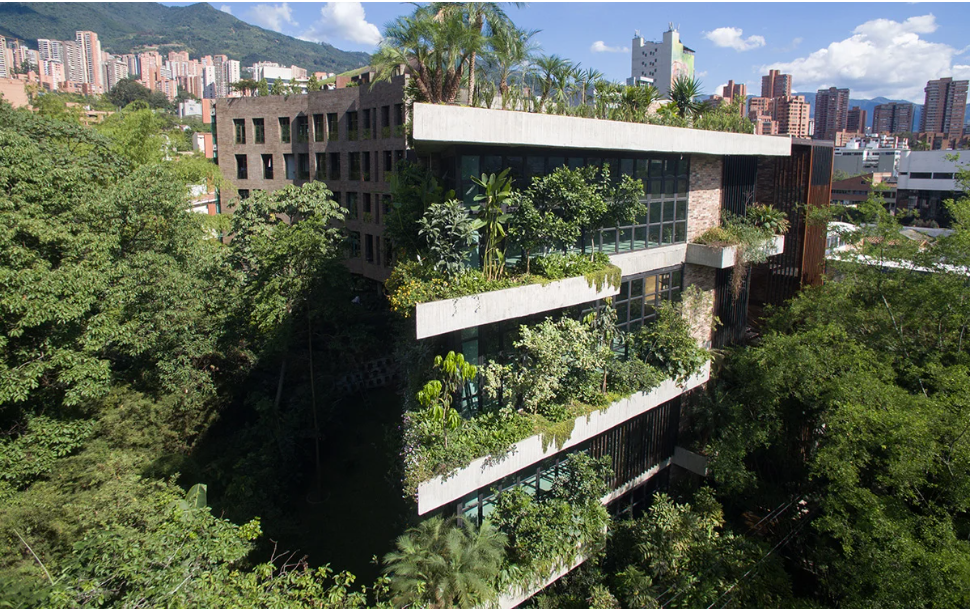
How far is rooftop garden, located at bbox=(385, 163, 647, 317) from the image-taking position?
1172cm

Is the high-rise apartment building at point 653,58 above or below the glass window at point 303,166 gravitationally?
above

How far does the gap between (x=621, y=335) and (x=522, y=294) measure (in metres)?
4.68

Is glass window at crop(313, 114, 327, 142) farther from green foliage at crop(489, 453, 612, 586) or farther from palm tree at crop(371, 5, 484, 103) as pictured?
green foliage at crop(489, 453, 612, 586)

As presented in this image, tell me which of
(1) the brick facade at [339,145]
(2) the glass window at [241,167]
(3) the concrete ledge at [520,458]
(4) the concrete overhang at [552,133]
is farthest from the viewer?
(2) the glass window at [241,167]

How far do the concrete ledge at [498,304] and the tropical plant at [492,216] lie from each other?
92 cm

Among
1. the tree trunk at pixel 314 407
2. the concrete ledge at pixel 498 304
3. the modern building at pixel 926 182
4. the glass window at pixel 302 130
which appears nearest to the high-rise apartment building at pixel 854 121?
the modern building at pixel 926 182

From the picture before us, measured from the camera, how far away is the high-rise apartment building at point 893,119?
193 meters

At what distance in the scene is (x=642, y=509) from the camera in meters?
18.1

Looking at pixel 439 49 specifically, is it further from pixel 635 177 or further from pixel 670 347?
pixel 670 347

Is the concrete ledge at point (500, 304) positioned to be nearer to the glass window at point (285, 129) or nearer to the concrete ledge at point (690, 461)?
the concrete ledge at point (690, 461)

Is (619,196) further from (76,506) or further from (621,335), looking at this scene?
(76,506)

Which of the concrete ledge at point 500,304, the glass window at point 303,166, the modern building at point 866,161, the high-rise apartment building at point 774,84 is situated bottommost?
the concrete ledge at point 500,304

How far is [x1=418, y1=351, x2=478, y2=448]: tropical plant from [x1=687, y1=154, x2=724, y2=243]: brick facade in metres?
10.0

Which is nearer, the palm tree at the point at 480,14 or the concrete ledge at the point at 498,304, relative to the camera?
the concrete ledge at the point at 498,304
